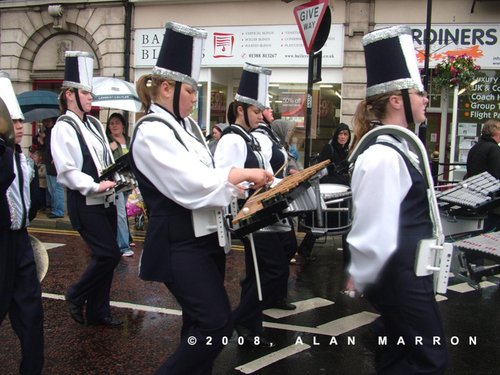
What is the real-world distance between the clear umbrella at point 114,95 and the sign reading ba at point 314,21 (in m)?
3.79

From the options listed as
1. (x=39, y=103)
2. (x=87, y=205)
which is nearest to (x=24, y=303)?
(x=87, y=205)

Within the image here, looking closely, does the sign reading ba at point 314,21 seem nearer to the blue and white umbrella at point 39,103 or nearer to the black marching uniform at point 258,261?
the black marching uniform at point 258,261

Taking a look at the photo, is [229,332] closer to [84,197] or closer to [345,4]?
[84,197]

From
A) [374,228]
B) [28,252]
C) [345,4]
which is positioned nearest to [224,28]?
[345,4]

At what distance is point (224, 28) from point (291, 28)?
6.22 ft

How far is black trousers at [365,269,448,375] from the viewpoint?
2.38 m

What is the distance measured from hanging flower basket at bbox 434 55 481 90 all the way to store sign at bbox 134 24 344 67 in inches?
114

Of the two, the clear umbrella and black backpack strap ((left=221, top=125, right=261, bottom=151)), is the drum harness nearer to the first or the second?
black backpack strap ((left=221, top=125, right=261, bottom=151))

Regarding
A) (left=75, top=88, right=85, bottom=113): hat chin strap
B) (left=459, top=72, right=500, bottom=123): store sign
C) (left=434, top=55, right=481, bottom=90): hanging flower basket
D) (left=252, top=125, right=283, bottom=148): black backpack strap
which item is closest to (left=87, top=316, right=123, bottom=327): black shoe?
(left=75, top=88, right=85, bottom=113): hat chin strap

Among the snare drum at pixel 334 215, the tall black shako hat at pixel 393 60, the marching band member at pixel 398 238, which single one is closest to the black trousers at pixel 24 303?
the marching band member at pixel 398 238

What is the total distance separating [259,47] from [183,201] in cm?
1218

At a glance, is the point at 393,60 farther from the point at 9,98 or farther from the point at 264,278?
the point at 9,98

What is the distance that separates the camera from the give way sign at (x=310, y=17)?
7.68 m

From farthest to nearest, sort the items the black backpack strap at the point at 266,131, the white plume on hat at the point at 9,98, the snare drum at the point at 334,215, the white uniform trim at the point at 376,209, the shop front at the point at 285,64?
the shop front at the point at 285,64
the snare drum at the point at 334,215
the black backpack strap at the point at 266,131
the white plume on hat at the point at 9,98
the white uniform trim at the point at 376,209
